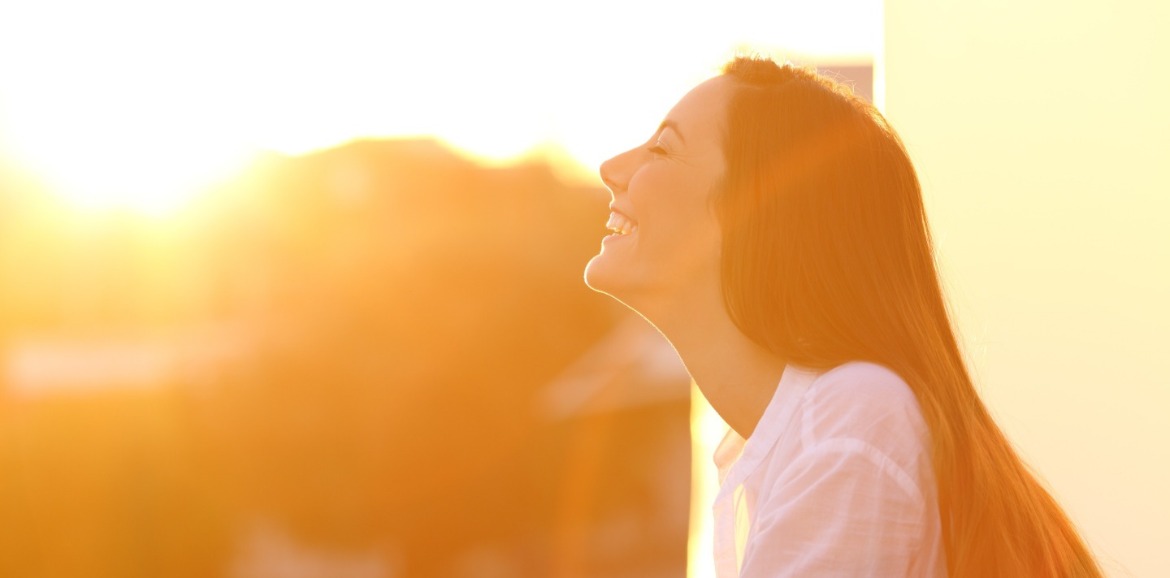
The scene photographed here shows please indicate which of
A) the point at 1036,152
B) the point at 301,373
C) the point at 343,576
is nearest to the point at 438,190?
the point at 301,373

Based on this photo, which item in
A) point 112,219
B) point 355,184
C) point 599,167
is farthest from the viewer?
point 355,184

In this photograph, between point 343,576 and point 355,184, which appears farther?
point 343,576

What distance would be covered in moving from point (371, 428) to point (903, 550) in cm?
2058

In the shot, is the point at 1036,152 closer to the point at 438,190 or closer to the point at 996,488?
the point at 996,488

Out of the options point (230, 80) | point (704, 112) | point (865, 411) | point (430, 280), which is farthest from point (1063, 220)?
point (430, 280)

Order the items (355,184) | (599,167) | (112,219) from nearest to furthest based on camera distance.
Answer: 1. (599,167)
2. (112,219)
3. (355,184)

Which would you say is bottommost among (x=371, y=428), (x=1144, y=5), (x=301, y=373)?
(x=371, y=428)

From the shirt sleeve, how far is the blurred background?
598 mm

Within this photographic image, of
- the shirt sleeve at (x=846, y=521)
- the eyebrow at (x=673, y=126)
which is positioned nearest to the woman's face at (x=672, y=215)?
the eyebrow at (x=673, y=126)

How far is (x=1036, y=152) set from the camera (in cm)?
168

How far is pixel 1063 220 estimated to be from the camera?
5.46ft

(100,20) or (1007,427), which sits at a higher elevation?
(100,20)

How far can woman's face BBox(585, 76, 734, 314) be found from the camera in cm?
108

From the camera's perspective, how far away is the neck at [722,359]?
3.46 feet
